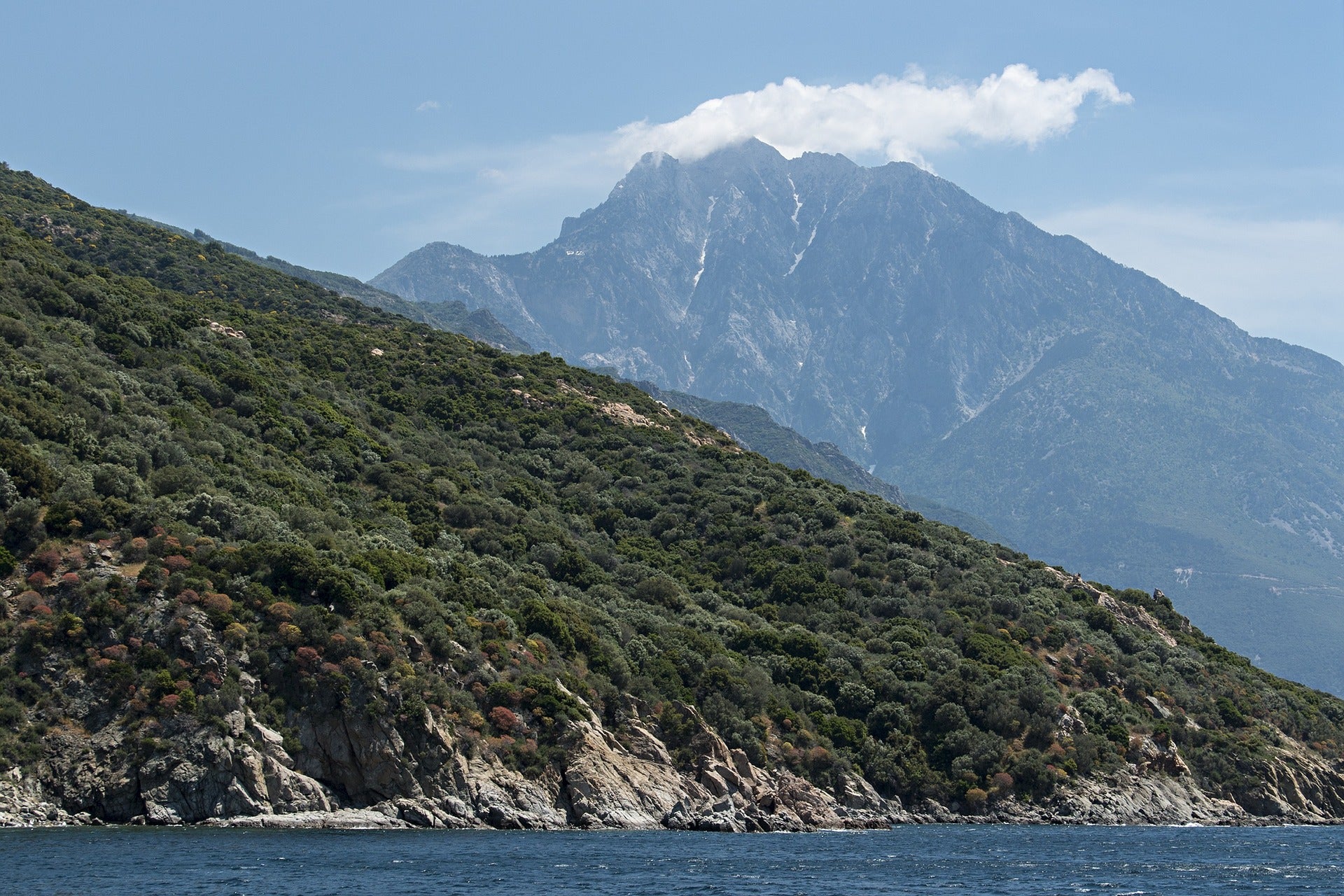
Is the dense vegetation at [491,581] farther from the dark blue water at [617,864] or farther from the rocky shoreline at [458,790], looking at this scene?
the dark blue water at [617,864]

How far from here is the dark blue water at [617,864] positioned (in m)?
42.6

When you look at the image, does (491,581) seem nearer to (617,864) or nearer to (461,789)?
(461,789)

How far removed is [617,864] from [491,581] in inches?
1334

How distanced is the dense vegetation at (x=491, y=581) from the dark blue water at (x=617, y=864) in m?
7.80

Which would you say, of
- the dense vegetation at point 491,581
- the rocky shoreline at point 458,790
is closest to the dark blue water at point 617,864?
the rocky shoreline at point 458,790

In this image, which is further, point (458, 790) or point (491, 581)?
point (491, 581)

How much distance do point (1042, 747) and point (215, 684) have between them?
51656 mm

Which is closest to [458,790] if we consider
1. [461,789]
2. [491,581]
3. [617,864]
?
[461,789]

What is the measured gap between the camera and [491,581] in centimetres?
8200

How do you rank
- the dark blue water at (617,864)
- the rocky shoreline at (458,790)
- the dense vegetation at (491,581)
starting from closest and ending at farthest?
the dark blue water at (617,864)
the rocky shoreline at (458,790)
the dense vegetation at (491,581)

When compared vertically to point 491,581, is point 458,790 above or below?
below

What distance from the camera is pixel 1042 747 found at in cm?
8431

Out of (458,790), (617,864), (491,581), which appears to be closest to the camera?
(617,864)

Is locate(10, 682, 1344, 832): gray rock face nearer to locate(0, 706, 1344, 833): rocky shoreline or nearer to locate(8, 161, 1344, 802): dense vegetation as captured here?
locate(0, 706, 1344, 833): rocky shoreline
